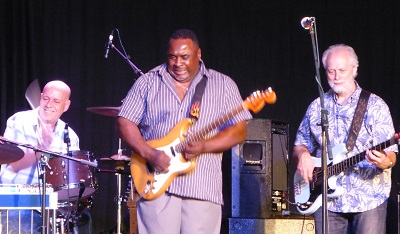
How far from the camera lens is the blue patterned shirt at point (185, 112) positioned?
4293 millimetres

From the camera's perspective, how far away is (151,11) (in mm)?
7828

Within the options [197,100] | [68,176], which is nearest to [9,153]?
[68,176]

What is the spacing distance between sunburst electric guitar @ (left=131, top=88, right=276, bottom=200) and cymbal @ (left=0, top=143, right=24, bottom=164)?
43.4 inches

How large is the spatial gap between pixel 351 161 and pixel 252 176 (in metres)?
1.63

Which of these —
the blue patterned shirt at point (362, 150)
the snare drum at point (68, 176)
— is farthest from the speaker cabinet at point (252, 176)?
the blue patterned shirt at point (362, 150)

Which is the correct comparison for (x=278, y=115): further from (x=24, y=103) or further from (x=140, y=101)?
Answer: (x=140, y=101)

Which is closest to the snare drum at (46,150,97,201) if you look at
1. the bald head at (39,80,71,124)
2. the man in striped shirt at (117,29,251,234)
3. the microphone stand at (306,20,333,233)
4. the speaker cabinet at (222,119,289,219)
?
the bald head at (39,80,71,124)

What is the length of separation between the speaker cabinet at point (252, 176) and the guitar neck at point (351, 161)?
1.48m

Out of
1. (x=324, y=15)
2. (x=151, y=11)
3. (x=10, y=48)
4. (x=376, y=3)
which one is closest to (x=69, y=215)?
(x=10, y=48)

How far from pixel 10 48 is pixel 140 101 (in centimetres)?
335

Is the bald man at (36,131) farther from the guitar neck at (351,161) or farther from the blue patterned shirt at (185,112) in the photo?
the guitar neck at (351,161)

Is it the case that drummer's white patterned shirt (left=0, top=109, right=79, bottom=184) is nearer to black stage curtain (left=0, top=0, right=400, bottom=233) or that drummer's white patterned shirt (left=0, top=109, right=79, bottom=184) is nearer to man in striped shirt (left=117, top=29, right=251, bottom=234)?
black stage curtain (left=0, top=0, right=400, bottom=233)

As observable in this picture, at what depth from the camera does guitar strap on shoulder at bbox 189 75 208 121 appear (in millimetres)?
4344

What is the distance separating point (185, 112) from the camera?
14.4 feet
